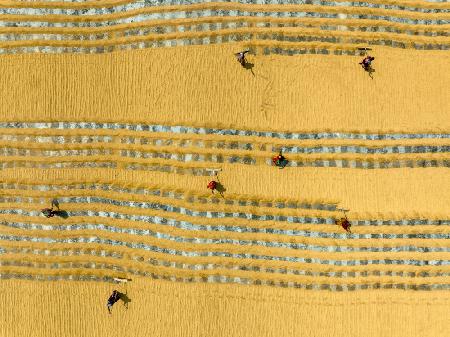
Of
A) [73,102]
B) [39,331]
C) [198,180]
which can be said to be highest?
[73,102]

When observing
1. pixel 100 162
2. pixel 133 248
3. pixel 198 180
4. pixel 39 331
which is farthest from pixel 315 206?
pixel 39 331

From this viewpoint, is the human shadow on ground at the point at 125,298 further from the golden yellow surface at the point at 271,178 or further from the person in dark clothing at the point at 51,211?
the person in dark clothing at the point at 51,211

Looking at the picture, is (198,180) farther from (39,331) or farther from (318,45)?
(39,331)

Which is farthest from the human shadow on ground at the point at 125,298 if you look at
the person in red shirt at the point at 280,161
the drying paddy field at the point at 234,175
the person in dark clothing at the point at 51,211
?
the person in red shirt at the point at 280,161

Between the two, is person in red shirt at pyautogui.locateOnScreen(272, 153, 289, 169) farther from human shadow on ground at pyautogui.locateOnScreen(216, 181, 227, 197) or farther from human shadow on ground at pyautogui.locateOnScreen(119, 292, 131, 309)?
human shadow on ground at pyautogui.locateOnScreen(119, 292, 131, 309)

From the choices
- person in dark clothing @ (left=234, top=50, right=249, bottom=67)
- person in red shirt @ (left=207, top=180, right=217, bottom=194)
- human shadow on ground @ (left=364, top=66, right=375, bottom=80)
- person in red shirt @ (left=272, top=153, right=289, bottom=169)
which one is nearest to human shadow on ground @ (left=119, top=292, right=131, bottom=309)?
person in red shirt @ (left=207, top=180, right=217, bottom=194)

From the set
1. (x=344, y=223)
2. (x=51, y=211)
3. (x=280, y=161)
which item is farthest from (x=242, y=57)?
(x=51, y=211)
